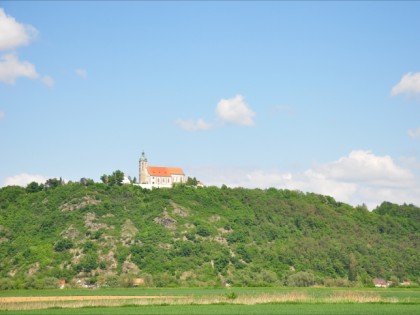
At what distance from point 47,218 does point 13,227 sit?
641 centimetres

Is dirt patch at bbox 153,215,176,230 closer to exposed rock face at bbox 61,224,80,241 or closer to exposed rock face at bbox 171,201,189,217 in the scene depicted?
exposed rock face at bbox 171,201,189,217

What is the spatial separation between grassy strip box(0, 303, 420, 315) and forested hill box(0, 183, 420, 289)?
42.7m

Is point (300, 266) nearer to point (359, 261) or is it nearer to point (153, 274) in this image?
point (359, 261)

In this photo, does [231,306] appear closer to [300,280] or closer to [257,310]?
[257,310]

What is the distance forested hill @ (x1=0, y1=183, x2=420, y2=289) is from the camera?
4690 inches

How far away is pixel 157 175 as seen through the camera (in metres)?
196

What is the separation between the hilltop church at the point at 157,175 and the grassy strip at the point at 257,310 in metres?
130

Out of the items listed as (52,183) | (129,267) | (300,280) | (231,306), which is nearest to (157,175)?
(52,183)

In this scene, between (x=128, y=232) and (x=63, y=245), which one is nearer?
(x=63, y=245)

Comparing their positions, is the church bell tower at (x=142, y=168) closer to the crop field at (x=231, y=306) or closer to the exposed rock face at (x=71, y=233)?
the exposed rock face at (x=71, y=233)

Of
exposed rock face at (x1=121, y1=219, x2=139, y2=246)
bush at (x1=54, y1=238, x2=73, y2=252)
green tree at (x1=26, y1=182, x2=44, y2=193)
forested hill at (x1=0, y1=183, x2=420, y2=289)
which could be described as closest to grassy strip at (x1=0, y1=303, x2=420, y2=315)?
forested hill at (x1=0, y1=183, x2=420, y2=289)

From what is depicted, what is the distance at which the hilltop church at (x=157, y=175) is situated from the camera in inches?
7657

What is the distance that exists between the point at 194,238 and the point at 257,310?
244 ft

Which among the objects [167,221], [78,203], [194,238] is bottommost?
[194,238]
